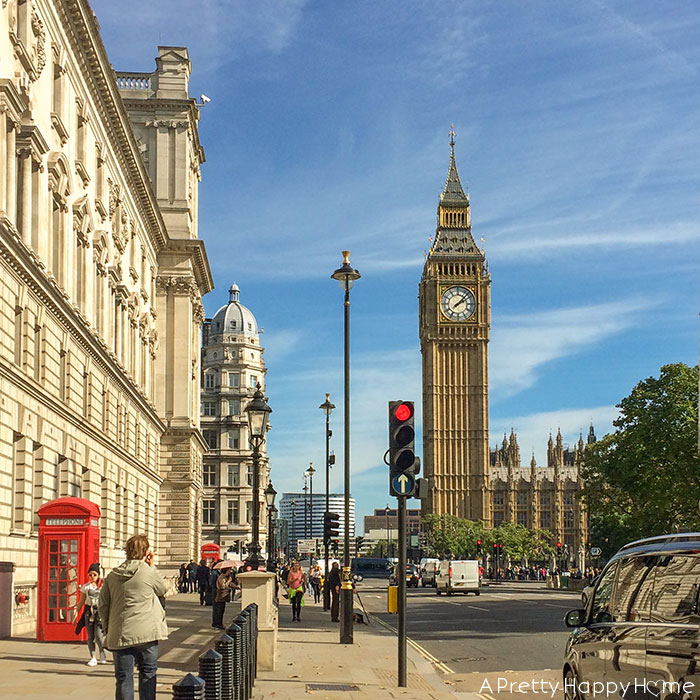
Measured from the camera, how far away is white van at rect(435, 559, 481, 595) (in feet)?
230

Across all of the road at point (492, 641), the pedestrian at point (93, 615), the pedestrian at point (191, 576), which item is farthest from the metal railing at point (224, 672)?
the pedestrian at point (191, 576)

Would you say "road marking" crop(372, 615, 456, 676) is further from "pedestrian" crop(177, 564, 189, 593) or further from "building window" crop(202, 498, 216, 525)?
"building window" crop(202, 498, 216, 525)

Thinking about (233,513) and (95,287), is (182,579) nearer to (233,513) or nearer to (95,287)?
(95,287)

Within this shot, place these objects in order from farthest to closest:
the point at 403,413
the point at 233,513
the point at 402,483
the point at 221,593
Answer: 1. the point at 233,513
2. the point at 221,593
3. the point at 403,413
4. the point at 402,483

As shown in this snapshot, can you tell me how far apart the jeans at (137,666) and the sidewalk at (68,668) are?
144 inches

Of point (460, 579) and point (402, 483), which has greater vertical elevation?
point (402, 483)

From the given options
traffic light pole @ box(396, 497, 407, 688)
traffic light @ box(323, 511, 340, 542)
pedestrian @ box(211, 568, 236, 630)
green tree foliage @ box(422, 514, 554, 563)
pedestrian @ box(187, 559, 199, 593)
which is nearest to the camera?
traffic light pole @ box(396, 497, 407, 688)

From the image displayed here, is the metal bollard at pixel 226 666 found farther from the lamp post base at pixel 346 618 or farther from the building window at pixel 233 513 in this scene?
the building window at pixel 233 513

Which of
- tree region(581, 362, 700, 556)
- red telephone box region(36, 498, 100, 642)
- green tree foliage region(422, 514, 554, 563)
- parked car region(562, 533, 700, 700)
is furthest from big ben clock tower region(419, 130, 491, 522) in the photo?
parked car region(562, 533, 700, 700)

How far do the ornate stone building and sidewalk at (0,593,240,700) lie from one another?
162 inches

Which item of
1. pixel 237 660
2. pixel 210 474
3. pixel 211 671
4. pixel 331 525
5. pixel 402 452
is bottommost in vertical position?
pixel 237 660

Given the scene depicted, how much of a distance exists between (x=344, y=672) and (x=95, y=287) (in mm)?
27984

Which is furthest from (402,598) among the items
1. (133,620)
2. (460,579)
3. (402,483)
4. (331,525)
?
(460,579)

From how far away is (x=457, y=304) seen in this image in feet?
634
